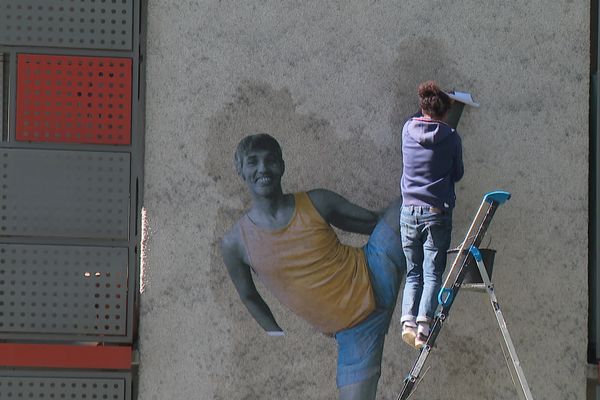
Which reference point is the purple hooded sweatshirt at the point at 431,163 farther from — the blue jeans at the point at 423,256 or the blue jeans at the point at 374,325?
the blue jeans at the point at 374,325

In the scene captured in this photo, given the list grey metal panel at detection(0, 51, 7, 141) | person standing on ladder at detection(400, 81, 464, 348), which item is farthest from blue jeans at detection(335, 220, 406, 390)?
grey metal panel at detection(0, 51, 7, 141)

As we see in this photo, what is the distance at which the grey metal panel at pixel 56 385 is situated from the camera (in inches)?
265

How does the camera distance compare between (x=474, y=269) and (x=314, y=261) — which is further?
(x=314, y=261)

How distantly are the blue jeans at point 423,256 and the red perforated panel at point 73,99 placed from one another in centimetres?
194

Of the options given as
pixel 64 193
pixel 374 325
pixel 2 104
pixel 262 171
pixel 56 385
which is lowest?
pixel 56 385

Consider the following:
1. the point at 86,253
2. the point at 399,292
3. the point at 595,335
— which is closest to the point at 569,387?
the point at 595,335

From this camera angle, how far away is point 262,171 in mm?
6750

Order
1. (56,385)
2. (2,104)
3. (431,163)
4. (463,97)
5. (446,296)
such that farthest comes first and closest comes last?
(2,104)
(56,385)
(463,97)
(431,163)
(446,296)

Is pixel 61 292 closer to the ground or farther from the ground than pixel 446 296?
closer to the ground

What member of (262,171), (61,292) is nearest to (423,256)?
(262,171)

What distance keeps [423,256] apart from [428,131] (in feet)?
2.48

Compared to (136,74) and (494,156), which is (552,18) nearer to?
(494,156)

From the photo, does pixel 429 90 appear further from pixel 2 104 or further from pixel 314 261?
pixel 2 104

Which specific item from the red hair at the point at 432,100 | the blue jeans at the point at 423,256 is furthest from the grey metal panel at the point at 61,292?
the red hair at the point at 432,100
